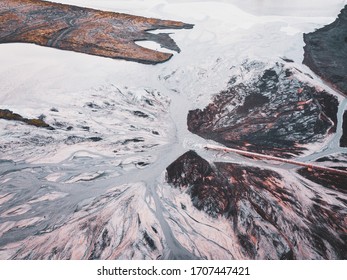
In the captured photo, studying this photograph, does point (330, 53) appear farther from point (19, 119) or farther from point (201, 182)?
point (19, 119)

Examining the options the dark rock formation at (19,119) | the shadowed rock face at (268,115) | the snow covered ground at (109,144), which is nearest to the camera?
the snow covered ground at (109,144)

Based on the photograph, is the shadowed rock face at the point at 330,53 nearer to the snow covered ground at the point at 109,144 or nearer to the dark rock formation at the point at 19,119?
the snow covered ground at the point at 109,144

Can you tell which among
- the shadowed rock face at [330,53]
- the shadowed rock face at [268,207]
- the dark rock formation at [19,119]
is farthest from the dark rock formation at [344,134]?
the dark rock formation at [19,119]

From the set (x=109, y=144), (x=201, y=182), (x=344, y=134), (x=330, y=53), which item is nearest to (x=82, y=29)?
(x=109, y=144)

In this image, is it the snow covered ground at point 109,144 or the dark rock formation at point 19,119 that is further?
the dark rock formation at point 19,119

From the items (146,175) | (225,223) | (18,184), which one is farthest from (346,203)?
(18,184)

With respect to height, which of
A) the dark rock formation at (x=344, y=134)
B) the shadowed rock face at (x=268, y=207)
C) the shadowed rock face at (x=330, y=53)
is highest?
the shadowed rock face at (x=330, y=53)
